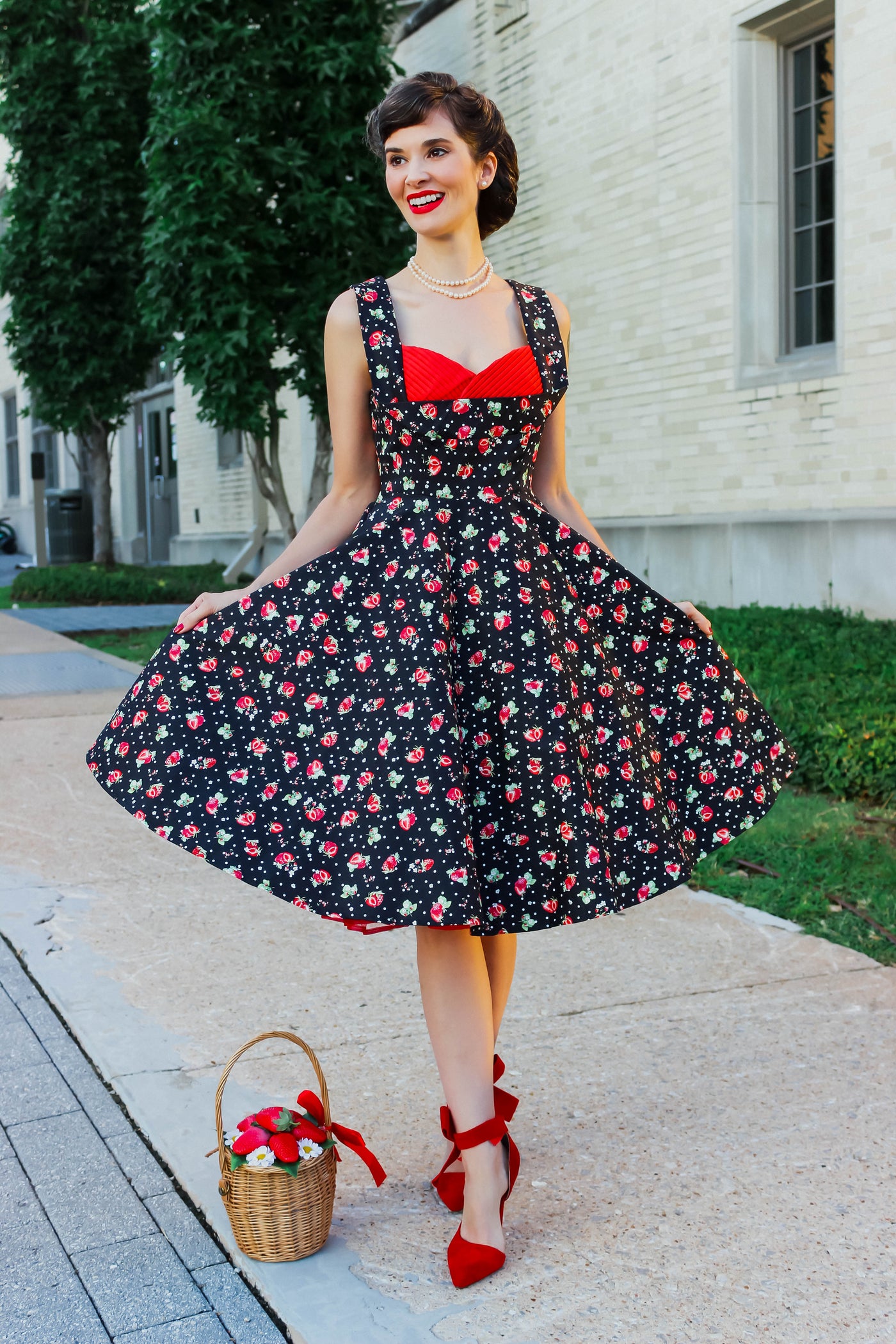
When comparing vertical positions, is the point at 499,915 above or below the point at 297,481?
below

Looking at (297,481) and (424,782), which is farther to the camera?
(297,481)

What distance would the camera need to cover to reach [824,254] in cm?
945

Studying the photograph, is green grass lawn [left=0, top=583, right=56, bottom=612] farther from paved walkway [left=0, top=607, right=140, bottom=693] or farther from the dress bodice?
the dress bodice

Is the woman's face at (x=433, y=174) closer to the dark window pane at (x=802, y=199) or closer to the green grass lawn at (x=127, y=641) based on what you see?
the dark window pane at (x=802, y=199)

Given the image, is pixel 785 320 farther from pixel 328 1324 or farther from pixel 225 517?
pixel 225 517

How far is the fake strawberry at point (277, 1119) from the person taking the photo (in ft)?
8.31

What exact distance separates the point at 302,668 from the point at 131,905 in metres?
2.53

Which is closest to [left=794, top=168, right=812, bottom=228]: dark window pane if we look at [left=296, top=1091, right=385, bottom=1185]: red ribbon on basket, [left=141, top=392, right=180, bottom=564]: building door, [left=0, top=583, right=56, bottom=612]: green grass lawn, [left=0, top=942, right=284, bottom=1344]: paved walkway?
[left=0, top=942, right=284, bottom=1344]: paved walkway

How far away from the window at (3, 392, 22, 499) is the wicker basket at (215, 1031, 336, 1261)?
35409 mm

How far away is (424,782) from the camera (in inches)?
92.7

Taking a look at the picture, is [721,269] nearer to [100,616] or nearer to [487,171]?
[487,171]

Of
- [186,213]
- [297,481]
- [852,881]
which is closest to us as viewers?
[852,881]

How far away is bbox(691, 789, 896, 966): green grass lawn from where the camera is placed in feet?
14.4

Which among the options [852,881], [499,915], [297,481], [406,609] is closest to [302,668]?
[406,609]
